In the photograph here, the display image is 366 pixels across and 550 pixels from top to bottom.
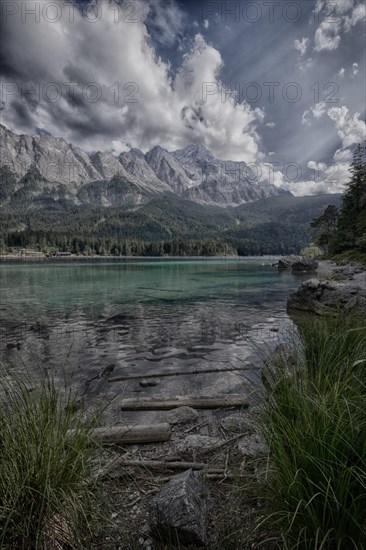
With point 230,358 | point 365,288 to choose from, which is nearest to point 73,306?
point 230,358

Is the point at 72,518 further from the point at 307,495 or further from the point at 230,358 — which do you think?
the point at 230,358

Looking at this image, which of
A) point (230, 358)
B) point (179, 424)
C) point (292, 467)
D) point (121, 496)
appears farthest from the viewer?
point (230, 358)

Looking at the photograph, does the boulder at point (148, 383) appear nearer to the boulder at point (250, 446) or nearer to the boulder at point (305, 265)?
the boulder at point (250, 446)

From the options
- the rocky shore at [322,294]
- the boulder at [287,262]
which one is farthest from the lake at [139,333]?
the boulder at [287,262]

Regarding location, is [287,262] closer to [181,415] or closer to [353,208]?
[353,208]

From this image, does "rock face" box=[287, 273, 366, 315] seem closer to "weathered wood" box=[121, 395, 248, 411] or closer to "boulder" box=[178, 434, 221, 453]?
"weathered wood" box=[121, 395, 248, 411]

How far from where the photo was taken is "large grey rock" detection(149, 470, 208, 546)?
9.32 feet

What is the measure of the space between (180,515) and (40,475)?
149 centimetres

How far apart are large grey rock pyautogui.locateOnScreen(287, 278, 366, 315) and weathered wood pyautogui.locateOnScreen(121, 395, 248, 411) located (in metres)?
13.0

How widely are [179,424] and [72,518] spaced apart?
437cm

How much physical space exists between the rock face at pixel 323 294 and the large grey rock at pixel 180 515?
17279 millimetres

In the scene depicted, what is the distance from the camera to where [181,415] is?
6.87 meters

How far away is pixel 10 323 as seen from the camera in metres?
18.9

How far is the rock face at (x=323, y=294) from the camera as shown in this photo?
18922mm
